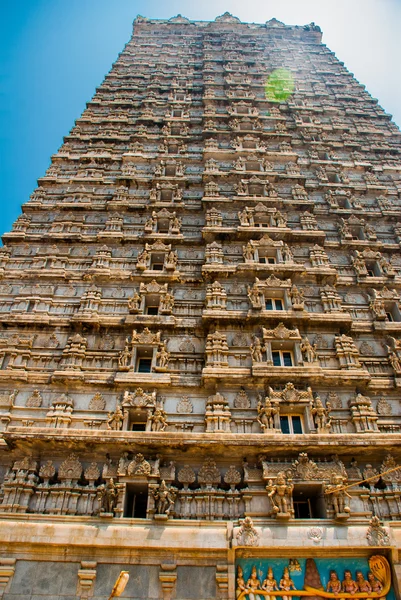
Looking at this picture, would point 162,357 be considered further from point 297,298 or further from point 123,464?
point 297,298

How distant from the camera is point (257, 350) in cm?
1727

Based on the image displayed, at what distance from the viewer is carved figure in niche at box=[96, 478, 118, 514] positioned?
13.1 m

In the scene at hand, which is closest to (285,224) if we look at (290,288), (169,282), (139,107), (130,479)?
(290,288)

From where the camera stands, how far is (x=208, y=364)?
16938 millimetres

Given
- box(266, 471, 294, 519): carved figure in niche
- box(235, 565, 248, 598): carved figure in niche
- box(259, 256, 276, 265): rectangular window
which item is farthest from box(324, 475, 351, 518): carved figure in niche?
box(259, 256, 276, 265): rectangular window

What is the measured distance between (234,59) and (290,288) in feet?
96.0

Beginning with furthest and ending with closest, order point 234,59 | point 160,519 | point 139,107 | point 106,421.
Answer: point 234,59
point 139,107
point 106,421
point 160,519

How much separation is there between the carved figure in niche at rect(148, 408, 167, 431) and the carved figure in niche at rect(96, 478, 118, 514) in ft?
7.79

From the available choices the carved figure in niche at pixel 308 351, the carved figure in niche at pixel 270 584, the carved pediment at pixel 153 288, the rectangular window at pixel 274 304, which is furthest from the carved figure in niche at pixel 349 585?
the carved pediment at pixel 153 288

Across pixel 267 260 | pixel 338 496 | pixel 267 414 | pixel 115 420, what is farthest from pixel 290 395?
pixel 267 260

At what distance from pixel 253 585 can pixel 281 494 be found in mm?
2406

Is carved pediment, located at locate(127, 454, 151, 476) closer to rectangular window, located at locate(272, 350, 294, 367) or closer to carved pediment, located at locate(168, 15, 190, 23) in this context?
rectangular window, located at locate(272, 350, 294, 367)

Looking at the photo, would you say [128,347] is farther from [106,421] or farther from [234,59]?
[234,59]

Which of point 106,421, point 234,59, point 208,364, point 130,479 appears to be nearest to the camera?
point 130,479
